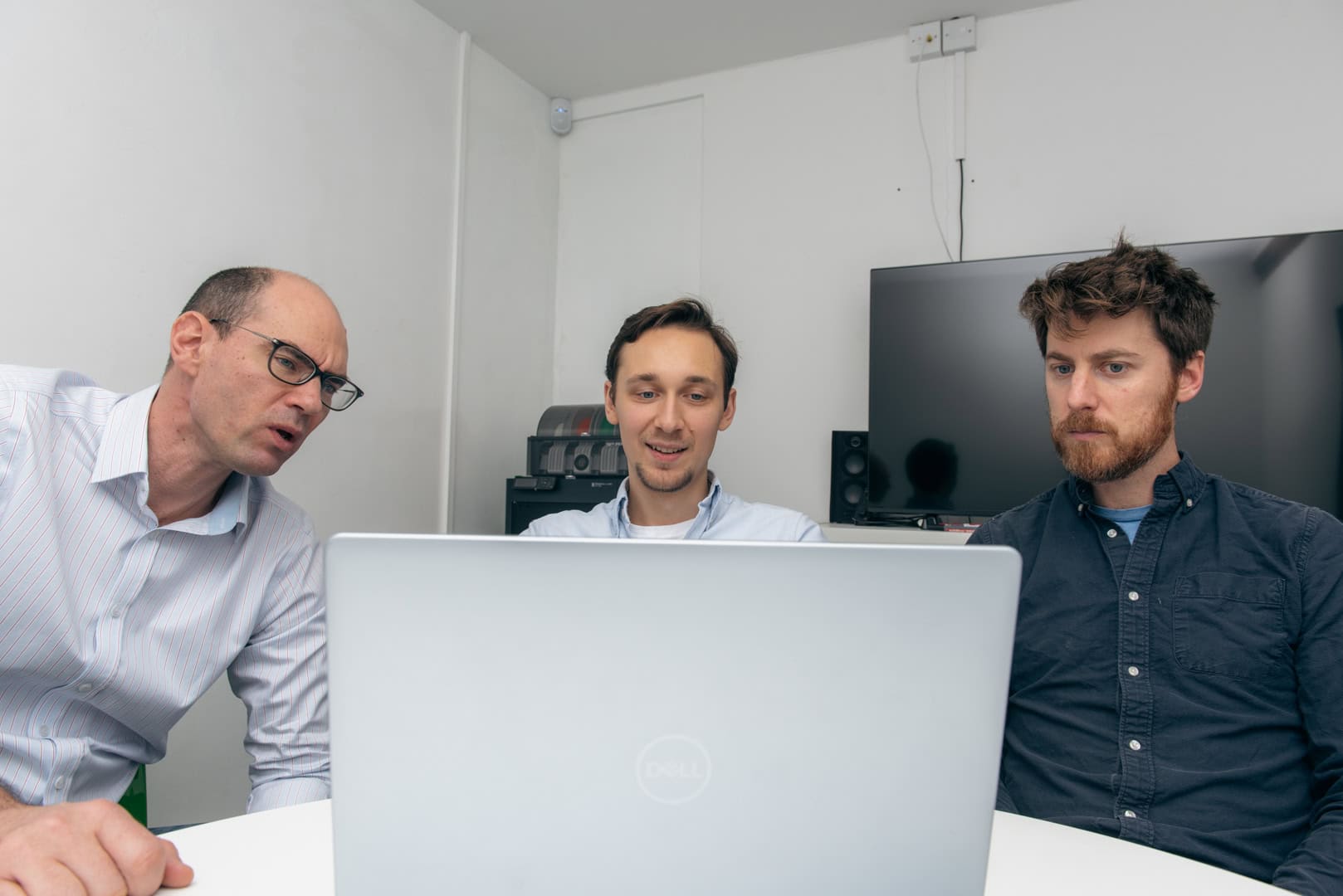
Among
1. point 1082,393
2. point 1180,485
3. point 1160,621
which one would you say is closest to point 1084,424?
point 1082,393

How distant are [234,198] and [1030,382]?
2.40 m

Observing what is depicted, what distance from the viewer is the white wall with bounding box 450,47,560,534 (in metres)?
3.27

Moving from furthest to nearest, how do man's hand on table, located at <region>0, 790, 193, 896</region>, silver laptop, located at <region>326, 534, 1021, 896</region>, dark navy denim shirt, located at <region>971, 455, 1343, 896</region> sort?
dark navy denim shirt, located at <region>971, 455, 1343, 896</region>
man's hand on table, located at <region>0, 790, 193, 896</region>
silver laptop, located at <region>326, 534, 1021, 896</region>

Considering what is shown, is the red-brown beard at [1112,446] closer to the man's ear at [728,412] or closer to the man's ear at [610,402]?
the man's ear at [728,412]

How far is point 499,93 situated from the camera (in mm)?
3465

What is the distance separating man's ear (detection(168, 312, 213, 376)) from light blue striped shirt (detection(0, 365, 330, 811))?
7cm

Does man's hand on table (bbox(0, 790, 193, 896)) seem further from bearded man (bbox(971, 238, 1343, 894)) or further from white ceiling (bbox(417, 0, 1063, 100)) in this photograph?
white ceiling (bbox(417, 0, 1063, 100))

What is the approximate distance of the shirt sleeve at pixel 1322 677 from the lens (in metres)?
1.05

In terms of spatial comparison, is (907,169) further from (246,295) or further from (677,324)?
(246,295)

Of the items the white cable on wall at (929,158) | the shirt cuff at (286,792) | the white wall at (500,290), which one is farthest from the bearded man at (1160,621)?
the white wall at (500,290)

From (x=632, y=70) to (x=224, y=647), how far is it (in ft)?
9.48

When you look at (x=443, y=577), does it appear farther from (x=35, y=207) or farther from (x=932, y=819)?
(x=35, y=207)

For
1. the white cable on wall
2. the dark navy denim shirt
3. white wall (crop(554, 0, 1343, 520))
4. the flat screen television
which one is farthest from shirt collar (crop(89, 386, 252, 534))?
the white cable on wall

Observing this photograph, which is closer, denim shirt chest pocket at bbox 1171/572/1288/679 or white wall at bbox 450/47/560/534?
denim shirt chest pocket at bbox 1171/572/1288/679
